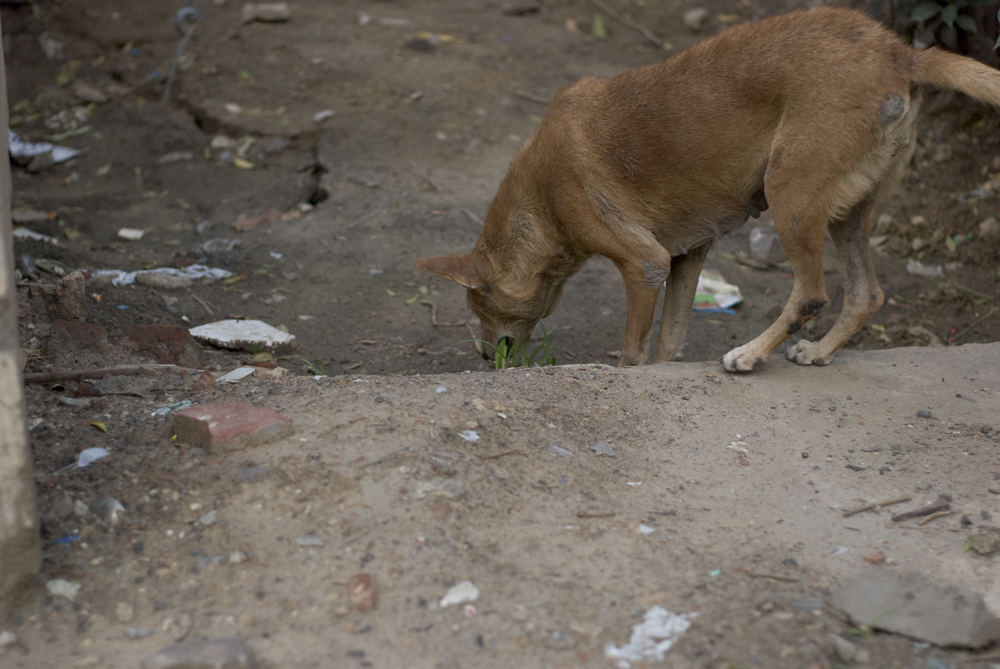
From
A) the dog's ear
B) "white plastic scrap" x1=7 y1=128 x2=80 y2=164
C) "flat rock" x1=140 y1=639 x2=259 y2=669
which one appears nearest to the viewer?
"flat rock" x1=140 y1=639 x2=259 y2=669

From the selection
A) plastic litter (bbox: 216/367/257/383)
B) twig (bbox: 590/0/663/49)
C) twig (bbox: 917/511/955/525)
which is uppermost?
twig (bbox: 590/0/663/49)

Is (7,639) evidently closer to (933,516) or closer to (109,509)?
(109,509)

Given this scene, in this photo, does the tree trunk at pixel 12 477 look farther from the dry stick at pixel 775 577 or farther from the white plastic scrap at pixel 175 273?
the white plastic scrap at pixel 175 273

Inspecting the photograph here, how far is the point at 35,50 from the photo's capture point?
29.7ft

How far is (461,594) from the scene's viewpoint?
7.80 feet

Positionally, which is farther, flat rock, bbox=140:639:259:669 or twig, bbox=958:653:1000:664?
twig, bbox=958:653:1000:664

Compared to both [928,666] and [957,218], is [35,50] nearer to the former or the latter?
[957,218]

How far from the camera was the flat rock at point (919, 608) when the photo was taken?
7.33ft

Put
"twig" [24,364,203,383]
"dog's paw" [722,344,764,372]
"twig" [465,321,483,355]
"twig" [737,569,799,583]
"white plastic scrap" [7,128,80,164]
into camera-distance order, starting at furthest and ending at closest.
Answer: "white plastic scrap" [7,128,80,164] → "twig" [465,321,483,355] → "dog's paw" [722,344,764,372] → "twig" [24,364,203,383] → "twig" [737,569,799,583]

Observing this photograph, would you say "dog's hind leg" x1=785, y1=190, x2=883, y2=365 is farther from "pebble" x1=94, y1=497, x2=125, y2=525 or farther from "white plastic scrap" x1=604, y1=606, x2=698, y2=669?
"pebble" x1=94, y1=497, x2=125, y2=525

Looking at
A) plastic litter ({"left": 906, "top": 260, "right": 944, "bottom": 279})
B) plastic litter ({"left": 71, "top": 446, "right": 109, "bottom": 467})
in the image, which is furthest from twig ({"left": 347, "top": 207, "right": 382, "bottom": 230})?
plastic litter ({"left": 906, "top": 260, "right": 944, "bottom": 279})

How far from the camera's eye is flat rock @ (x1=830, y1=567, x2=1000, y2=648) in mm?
2234

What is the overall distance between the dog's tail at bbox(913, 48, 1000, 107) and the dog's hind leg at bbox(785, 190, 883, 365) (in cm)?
79

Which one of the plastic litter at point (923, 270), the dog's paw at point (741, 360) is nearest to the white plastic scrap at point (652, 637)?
the dog's paw at point (741, 360)
